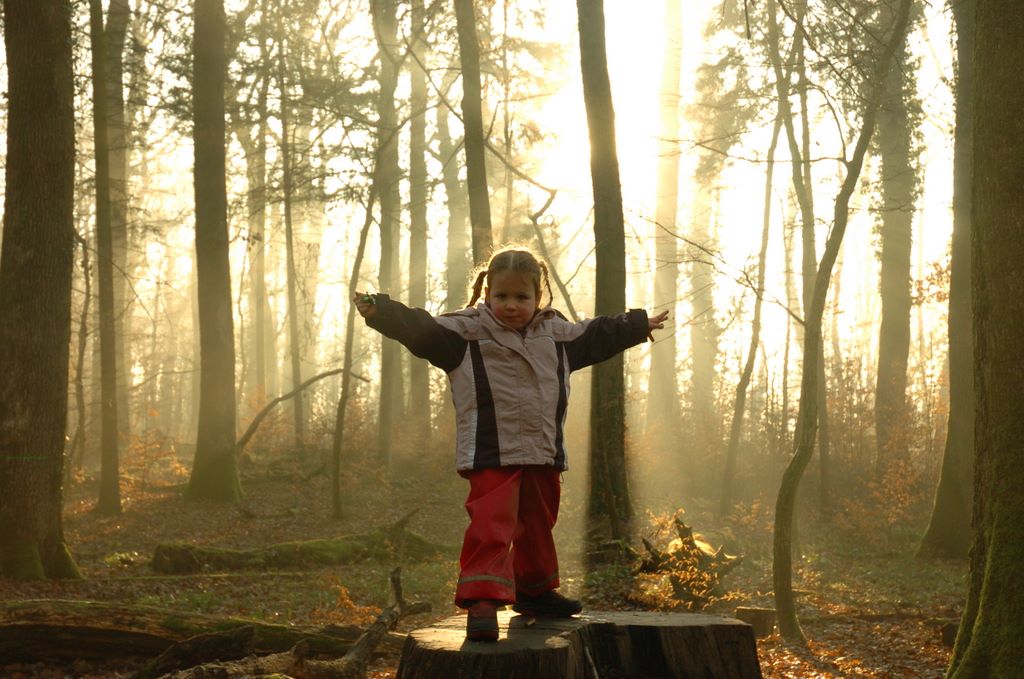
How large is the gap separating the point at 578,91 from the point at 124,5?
976 centimetres

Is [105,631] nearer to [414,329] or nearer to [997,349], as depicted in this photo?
[414,329]

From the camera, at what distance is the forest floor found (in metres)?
9.20

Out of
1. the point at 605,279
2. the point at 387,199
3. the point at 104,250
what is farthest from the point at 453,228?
the point at 605,279

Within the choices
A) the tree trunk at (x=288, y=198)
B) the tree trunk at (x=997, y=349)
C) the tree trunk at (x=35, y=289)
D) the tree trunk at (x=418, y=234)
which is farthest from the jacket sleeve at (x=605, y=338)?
the tree trunk at (x=418, y=234)

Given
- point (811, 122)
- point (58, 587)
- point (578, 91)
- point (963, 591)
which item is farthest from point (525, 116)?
point (58, 587)

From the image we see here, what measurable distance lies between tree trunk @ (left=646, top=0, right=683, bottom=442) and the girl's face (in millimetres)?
20844

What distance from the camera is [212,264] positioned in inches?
739

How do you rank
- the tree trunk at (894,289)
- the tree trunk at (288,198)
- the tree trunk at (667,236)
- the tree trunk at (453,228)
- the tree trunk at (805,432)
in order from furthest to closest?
the tree trunk at (453,228) → the tree trunk at (667,236) → the tree trunk at (894,289) → the tree trunk at (288,198) → the tree trunk at (805,432)

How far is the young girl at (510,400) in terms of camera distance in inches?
182

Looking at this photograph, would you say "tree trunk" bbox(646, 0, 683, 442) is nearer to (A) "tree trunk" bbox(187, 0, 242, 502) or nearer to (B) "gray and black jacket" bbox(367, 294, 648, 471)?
(A) "tree trunk" bbox(187, 0, 242, 502)

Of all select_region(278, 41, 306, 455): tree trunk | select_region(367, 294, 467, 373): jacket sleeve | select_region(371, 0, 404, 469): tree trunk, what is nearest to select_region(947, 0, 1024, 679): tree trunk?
select_region(367, 294, 467, 373): jacket sleeve

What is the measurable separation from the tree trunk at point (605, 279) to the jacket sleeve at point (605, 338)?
6.54 meters

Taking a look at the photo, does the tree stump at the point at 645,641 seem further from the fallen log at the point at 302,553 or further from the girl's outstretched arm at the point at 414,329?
the fallen log at the point at 302,553

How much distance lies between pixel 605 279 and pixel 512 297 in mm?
7373
